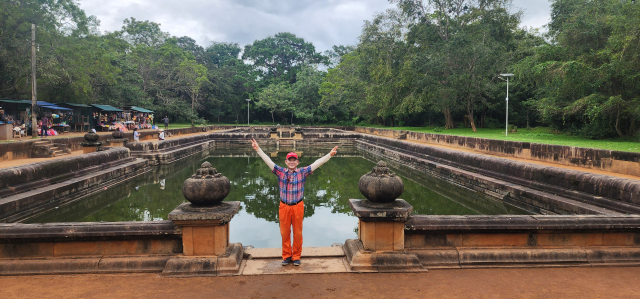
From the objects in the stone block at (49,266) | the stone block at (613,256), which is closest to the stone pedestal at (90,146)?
the stone block at (49,266)

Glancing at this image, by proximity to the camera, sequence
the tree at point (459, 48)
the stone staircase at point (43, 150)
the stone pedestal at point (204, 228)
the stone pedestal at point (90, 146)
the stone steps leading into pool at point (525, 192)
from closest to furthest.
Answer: the stone pedestal at point (204, 228)
the stone steps leading into pool at point (525, 192)
the stone staircase at point (43, 150)
the stone pedestal at point (90, 146)
the tree at point (459, 48)

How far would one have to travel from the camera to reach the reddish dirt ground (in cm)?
300

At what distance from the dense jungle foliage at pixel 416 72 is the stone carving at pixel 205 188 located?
530 inches

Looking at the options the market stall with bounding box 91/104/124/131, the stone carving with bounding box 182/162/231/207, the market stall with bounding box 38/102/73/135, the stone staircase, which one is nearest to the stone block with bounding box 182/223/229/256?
the stone carving with bounding box 182/162/231/207

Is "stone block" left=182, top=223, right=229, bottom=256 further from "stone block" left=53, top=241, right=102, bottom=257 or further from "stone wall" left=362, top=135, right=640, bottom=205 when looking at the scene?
"stone wall" left=362, top=135, right=640, bottom=205

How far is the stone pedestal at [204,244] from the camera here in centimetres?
337

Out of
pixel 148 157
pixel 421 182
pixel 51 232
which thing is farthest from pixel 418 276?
pixel 148 157

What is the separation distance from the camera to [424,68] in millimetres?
23375

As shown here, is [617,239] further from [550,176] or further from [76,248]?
[76,248]

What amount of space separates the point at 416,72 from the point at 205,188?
75.4 ft

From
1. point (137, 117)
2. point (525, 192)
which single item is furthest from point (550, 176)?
point (137, 117)

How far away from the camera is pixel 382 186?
3.52 m

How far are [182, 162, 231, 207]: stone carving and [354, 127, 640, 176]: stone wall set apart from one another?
873 centimetres

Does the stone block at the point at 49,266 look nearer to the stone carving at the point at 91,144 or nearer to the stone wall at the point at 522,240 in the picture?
the stone wall at the point at 522,240
